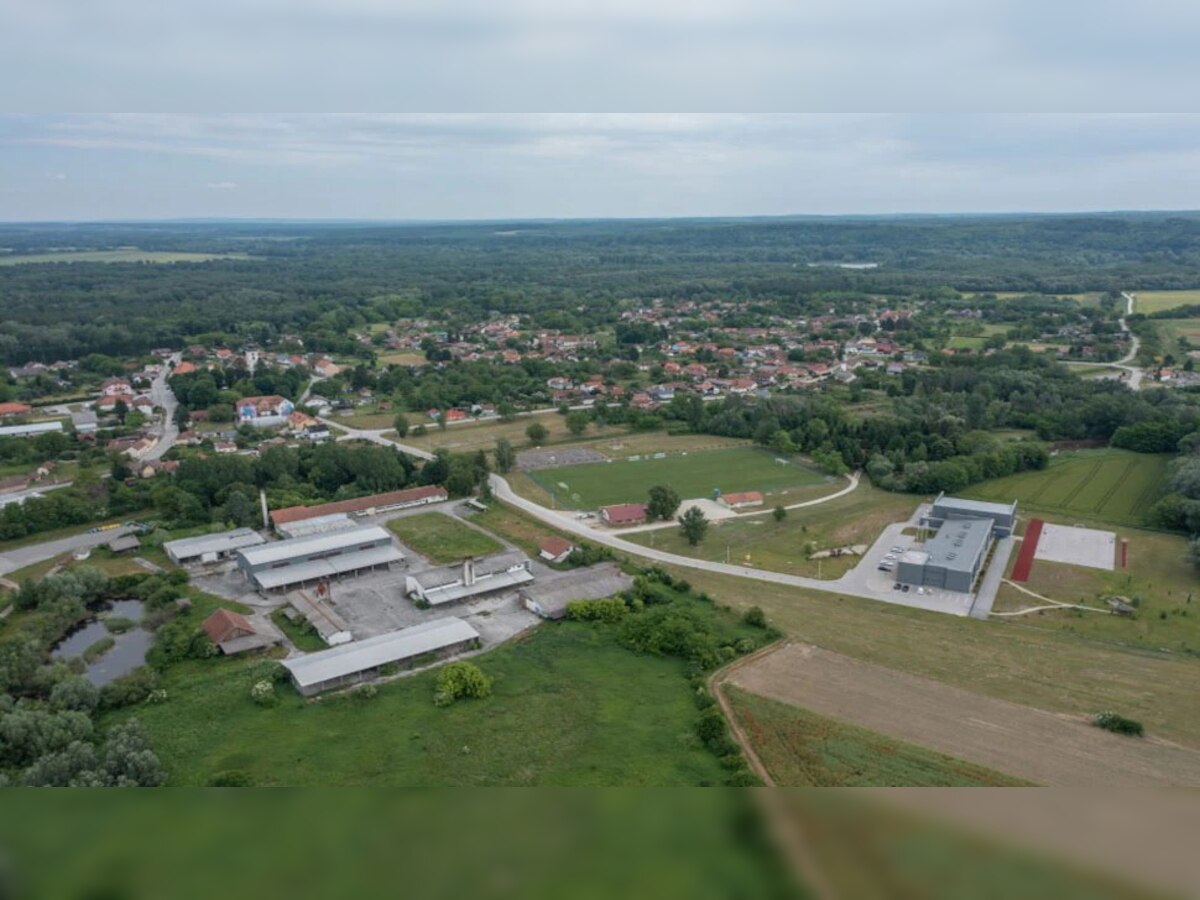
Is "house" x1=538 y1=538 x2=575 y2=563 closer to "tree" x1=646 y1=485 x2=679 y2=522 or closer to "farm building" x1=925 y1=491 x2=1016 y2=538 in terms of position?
"tree" x1=646 y1=485 x2=679 y2=522

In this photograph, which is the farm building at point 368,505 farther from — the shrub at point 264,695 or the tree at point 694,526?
the shrub at point 264,695

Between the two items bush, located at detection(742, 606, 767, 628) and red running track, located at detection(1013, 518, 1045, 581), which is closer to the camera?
bush, located at detection(742, 606, 767, 628)

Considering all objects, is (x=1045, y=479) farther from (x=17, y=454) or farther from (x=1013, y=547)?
(x=17, y=454)

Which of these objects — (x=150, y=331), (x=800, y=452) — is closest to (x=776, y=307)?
(x=800, y=452)

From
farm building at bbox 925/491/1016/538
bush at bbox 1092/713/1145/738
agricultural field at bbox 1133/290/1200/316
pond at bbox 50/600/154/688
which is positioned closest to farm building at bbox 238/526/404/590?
pond at bbox 50/600/154/688

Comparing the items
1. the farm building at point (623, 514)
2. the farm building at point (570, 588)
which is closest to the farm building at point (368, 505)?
the farm building at point (623, 514)

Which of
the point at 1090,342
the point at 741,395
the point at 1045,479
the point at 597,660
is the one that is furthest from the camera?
the point at 1090,342

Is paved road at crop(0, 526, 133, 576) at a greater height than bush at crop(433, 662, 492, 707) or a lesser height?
lesser
